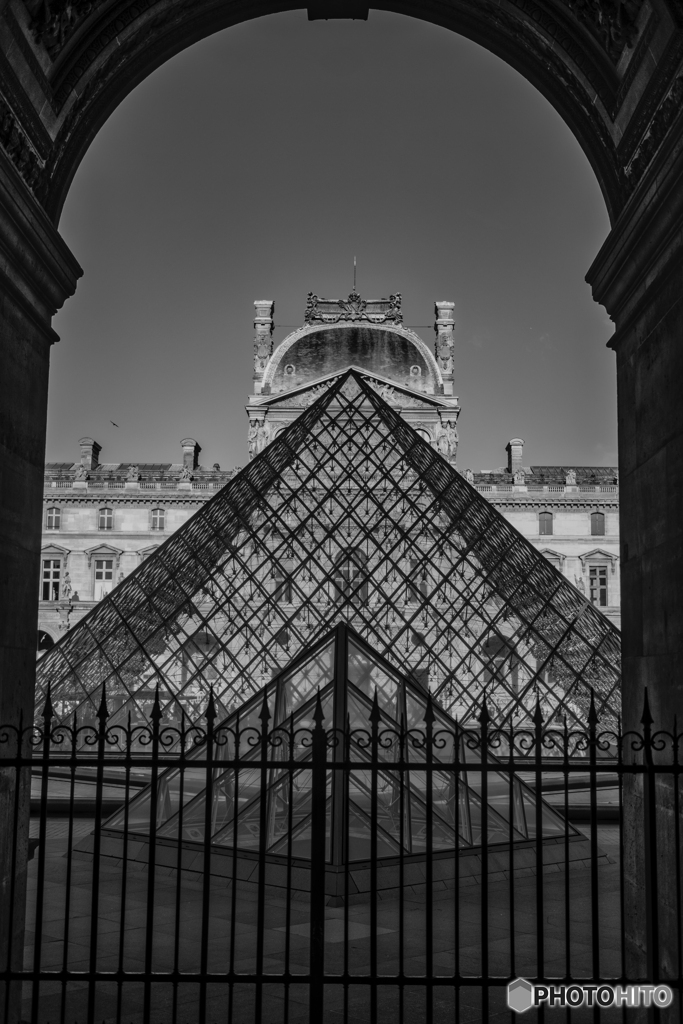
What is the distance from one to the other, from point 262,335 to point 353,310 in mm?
4469

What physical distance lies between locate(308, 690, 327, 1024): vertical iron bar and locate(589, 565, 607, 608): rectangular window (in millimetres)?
39549

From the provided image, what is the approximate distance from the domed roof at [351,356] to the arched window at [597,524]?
896 cm

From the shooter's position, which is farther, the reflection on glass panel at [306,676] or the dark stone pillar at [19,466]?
the reflection on glass panel at [306,676]

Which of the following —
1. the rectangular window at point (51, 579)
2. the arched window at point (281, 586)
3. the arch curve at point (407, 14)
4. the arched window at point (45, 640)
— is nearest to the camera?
the arch curve at point (407, 14)

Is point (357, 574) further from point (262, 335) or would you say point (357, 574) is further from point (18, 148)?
point (262, 335)

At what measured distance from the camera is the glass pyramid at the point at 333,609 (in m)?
14.3

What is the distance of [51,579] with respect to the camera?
42000 millimetres

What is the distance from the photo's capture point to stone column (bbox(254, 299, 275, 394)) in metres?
45.6

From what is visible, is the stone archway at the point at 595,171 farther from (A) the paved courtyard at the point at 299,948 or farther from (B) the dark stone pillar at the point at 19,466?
(A) the paved courtyard at the point at 299,948

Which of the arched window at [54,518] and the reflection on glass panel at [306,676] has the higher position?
the arched window at [54,518]

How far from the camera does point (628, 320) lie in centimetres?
483

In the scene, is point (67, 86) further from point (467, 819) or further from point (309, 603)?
point (309, 603)

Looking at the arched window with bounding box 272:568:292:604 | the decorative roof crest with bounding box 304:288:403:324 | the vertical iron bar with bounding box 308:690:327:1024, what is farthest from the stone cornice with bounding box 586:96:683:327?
the decorative roof crest with bounding box 304:288:403:324

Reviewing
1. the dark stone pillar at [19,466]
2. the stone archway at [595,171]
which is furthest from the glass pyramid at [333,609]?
the stone archway at [595,171]
